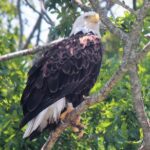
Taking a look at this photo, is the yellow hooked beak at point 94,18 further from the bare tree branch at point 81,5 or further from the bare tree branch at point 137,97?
the bare tree branch at point 137,97

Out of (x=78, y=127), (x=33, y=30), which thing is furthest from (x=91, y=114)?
(x=33, y=30)

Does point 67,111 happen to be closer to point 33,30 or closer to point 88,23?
point 88,23

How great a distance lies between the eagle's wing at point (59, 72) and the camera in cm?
786

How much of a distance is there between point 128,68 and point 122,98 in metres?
1.73

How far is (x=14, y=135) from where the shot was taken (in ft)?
26.8

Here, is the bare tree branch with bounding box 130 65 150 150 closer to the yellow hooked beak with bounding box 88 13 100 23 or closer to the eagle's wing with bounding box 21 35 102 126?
the eagle's wing with bounding box 21 35 102 126

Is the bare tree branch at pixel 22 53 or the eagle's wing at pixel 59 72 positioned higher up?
the bare tree branch at pixel 22 53

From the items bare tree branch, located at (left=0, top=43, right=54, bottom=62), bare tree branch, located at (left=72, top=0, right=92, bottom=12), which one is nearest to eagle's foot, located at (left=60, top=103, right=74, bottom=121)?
bare tree branch, located at (left=0, top=43, right=54, bottom=62)

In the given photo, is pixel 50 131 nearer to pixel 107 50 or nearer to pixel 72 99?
pixel 72 99

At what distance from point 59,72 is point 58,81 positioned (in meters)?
0.10

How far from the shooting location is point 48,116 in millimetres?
8039

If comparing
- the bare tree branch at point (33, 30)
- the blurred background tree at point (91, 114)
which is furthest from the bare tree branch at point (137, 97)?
the bare tree branch at point (33, 30)

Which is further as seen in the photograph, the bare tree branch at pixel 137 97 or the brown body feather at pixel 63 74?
the brown body feather at pixel 63 74

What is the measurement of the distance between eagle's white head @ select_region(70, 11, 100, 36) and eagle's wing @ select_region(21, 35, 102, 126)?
1.01ft
